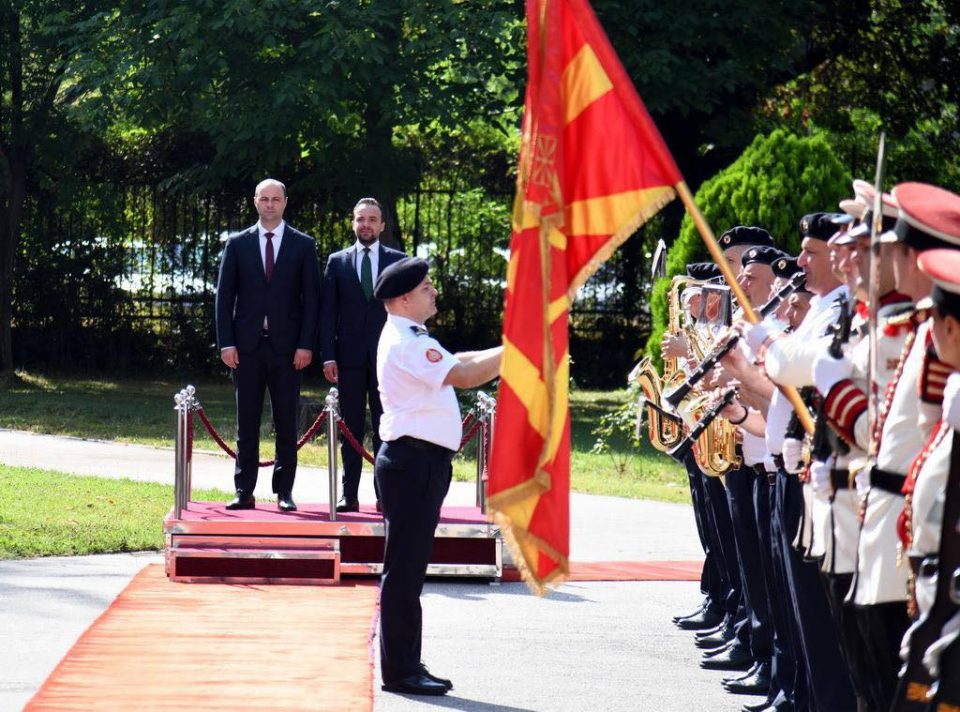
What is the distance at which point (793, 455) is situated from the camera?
594 cm

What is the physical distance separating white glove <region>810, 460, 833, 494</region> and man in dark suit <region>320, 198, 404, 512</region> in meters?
6.14

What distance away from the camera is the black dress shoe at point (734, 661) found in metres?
8.43

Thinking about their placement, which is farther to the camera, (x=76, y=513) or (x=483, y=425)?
(x=76, y=513)

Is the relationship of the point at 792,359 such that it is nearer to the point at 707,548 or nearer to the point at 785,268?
the point at 785,268

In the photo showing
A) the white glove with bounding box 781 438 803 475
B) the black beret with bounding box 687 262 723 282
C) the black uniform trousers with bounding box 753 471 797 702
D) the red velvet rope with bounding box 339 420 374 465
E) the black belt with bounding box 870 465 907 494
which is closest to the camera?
the black belt with bounding box 870 465 907 494

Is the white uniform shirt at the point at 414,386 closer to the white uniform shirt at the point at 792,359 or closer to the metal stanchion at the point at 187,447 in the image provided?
the white uniform shirt at the point at 792,359

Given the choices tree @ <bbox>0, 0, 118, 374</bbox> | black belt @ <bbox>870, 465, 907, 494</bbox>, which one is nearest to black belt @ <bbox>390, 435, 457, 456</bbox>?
black belt @ <bbox>870, 465, 907, 494</bbox>

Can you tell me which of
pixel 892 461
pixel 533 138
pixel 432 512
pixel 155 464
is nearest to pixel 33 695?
pixel 432 512

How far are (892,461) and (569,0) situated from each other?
207 centimetres

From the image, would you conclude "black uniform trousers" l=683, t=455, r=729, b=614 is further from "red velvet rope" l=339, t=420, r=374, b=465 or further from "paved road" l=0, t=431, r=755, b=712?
"red velvet rope" l=339, t=420, r=374, b=465

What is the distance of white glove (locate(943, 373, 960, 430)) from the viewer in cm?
429

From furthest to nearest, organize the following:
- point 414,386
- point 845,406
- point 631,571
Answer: point 631,571
point 414,386
point 845,406

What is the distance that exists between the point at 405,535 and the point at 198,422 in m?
13.5

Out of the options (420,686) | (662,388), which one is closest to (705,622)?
(662,388)
